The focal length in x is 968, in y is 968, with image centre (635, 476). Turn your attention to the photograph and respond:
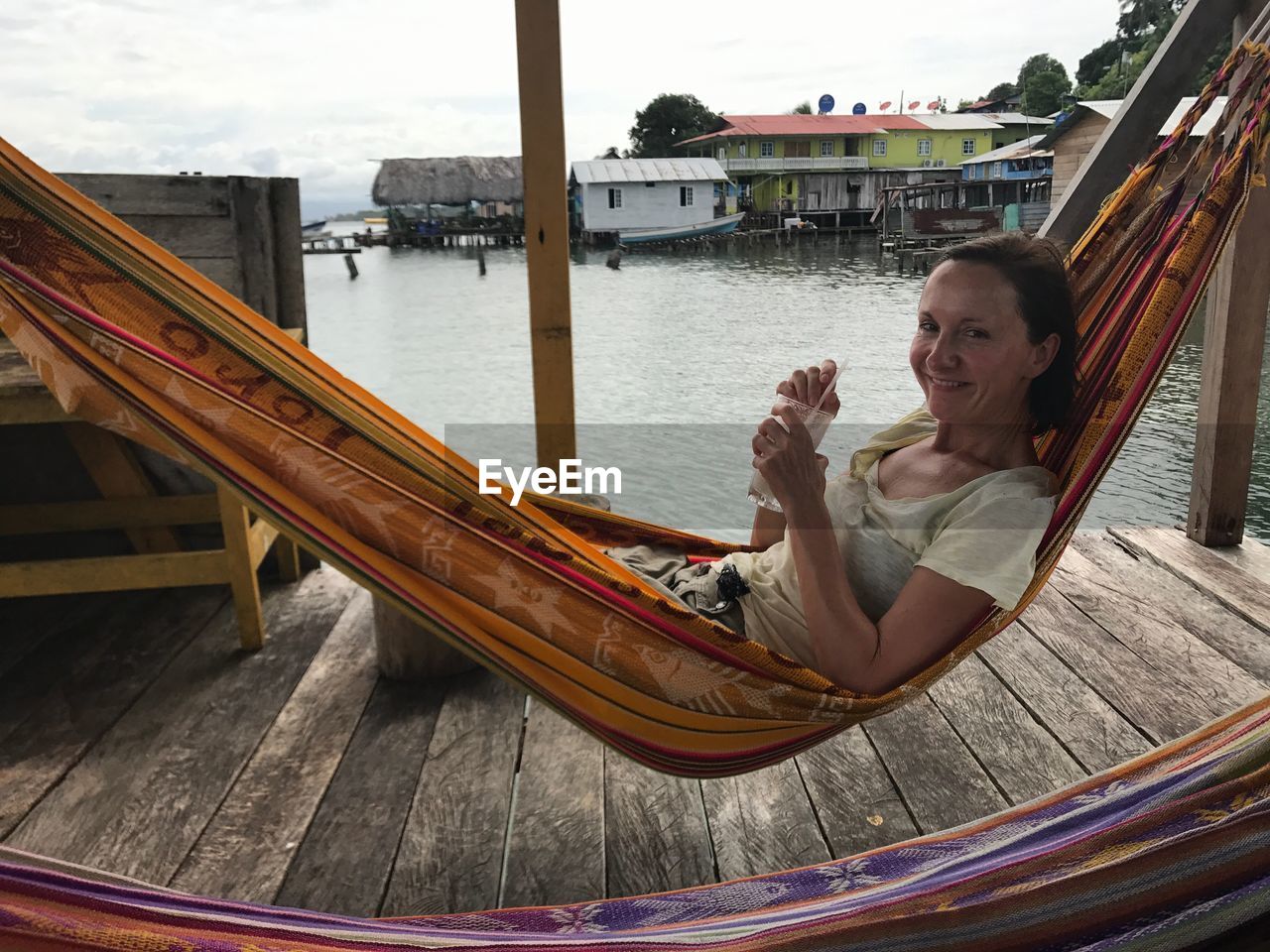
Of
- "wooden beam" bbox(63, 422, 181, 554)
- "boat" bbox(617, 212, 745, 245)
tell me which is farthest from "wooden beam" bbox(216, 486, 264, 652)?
"boat" bbox(617, 212, 745, 245)

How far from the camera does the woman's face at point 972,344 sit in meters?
1.16

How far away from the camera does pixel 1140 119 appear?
1973mm

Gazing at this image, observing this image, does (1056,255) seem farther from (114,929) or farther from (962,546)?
(114,929)

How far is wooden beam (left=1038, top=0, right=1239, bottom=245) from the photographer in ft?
6.43

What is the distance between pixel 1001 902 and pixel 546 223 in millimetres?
1364

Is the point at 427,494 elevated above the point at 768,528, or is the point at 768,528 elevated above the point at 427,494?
the point at 427,494

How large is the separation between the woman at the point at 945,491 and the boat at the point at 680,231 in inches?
765

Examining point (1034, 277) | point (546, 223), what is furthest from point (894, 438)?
point (546, 223)

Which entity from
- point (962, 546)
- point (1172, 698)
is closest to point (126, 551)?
point (962, 546)

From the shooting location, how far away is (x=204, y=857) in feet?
4.67

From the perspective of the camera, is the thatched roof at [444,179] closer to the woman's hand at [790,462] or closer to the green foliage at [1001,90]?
the green foliage at [1001,90]

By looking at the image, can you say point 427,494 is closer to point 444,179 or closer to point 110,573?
point 110,573

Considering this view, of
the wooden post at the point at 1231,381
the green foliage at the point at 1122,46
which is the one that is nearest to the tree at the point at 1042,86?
the green foliage at the point at 1122,46

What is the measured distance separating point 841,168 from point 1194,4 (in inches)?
656
